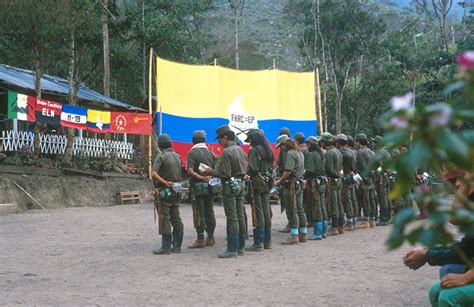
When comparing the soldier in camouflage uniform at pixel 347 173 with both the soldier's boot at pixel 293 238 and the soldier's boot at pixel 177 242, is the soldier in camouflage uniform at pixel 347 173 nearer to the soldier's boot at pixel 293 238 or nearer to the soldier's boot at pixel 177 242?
the soldier's boot at pixel 293 238

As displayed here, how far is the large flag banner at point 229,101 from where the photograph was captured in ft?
63.9

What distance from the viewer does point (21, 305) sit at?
20.5 ft

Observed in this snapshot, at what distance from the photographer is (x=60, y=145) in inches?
781

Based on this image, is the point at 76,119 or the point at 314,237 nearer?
the point at 314,237

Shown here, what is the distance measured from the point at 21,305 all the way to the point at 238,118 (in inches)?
596

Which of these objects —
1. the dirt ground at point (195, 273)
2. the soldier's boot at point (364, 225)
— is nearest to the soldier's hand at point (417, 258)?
the dirt ground at point (195, 273)

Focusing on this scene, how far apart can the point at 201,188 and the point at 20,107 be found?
8.63 m

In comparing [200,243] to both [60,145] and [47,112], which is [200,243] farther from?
[60,145]

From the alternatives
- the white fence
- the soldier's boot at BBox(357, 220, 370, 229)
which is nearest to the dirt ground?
the soldier's boot at BBox(357, 220, 370, 229)

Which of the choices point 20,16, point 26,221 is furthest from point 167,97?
point 26,221

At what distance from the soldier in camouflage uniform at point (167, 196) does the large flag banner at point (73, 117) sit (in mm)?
A: 9357

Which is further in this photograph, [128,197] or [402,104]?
[128,197]

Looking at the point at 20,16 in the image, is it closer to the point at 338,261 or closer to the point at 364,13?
the point at 338,261

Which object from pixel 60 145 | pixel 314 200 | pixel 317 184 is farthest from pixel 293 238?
pixel 60 145
